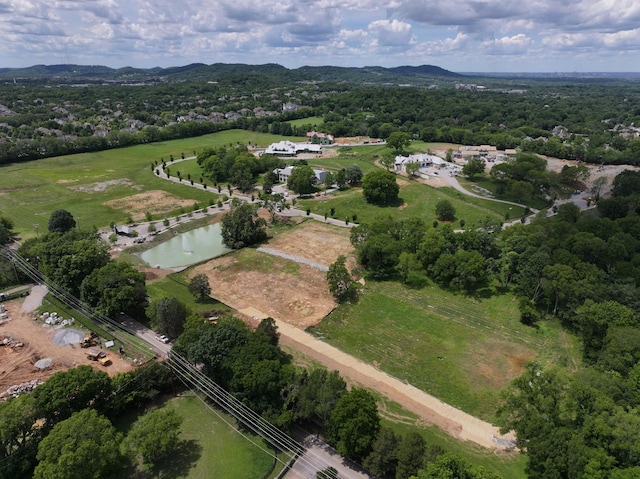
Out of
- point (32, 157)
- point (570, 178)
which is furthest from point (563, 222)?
point (32, 157)

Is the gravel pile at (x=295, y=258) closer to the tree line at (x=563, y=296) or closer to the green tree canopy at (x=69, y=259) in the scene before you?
the tree line at (x=563, y=296)

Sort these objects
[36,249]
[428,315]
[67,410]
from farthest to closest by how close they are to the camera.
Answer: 1. [36,249]
2. [428,315]
3. [67,410]

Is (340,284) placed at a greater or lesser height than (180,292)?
greater

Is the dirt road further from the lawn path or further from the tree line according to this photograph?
the tree line

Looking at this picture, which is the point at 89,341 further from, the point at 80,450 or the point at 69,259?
the point at 80,450

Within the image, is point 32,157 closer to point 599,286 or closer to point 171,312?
point 171,312

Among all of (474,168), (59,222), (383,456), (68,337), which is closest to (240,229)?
(68,337)

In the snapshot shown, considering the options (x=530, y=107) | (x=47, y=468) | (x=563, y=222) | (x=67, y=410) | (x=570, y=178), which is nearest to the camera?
(x=47, y=468)
